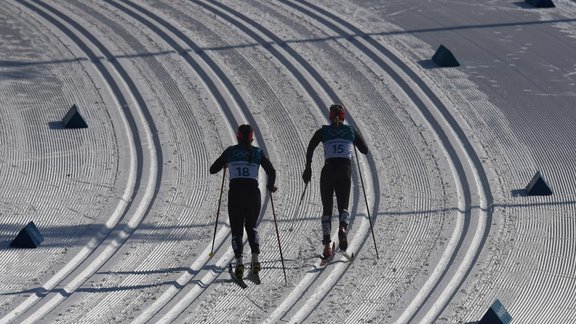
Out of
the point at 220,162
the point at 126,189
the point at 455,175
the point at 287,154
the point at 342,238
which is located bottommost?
the point at 455,175

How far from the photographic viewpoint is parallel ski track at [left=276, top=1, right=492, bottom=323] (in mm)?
10773

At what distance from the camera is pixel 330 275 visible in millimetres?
11203

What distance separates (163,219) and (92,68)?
5.43 metres

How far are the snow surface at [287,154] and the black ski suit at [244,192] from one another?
1.46ft

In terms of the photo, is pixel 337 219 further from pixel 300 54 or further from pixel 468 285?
pixel 300 54

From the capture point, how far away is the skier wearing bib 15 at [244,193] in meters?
10.9

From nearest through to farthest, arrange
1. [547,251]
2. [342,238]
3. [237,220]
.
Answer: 1. [237,220]
2. [342,238]
3. [547,251]

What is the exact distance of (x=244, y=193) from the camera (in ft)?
36.0

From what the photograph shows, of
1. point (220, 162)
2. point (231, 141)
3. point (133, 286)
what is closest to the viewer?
point (133, 286)

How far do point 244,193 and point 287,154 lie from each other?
3.32m

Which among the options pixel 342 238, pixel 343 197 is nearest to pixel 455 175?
pixel 343 197

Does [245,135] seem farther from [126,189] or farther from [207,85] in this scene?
[207,85]

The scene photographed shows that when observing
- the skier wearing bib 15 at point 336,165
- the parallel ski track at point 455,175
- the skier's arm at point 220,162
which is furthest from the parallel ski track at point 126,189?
the parallel ski track at point 455,175

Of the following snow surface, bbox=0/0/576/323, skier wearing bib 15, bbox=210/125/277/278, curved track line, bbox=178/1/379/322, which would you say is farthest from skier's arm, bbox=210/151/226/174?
curved track line, bbox=178/1/379/322
